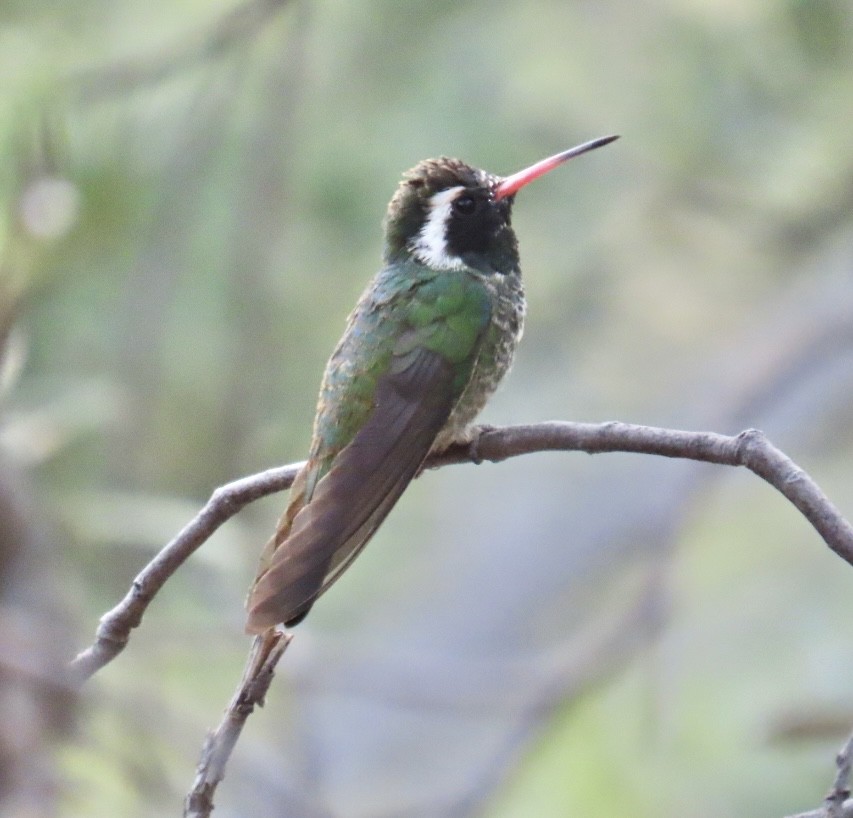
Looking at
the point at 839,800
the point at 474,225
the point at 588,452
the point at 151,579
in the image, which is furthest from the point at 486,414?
the point at 839,800

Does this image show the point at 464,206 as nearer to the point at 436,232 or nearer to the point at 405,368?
the point at 436,232

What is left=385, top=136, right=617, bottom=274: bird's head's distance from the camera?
12.5 ft

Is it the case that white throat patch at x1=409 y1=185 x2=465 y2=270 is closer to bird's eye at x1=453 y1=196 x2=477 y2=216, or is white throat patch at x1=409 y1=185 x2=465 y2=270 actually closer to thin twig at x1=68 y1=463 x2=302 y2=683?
bird's eye at x1=453 y1=196 x2=477 y2=216

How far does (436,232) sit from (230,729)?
193 centimetres

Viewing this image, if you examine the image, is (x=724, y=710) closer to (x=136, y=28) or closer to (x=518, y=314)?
(x=518, y=314)

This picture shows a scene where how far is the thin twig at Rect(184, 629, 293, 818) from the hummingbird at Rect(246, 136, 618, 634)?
0.40ft

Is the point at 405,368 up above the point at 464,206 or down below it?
below

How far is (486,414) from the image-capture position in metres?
7.90

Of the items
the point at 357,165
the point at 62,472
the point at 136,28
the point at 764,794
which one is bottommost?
the point at 764,794

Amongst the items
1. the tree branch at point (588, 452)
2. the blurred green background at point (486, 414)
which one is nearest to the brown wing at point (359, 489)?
the tree branch at point (588, 452)

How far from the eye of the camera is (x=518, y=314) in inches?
145

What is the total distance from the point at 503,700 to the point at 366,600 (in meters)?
1.62

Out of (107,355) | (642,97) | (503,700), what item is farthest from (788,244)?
(107,355)

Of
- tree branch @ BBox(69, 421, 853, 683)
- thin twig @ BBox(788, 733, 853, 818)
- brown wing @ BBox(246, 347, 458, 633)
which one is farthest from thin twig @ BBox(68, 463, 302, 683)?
thin twig @ BBox(788, 733, 853, 818)
